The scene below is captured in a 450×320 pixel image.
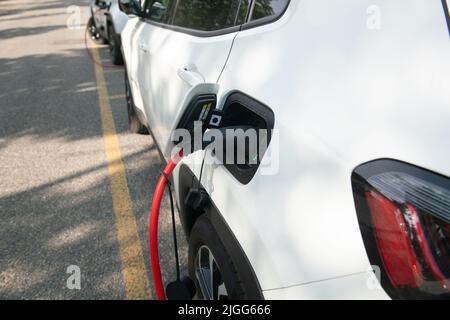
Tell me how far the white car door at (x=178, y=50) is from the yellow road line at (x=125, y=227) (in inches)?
26.8

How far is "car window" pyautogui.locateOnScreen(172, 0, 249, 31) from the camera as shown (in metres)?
1.70

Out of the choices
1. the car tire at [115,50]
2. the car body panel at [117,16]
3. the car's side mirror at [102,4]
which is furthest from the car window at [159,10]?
the car's side mirror at [102,4]

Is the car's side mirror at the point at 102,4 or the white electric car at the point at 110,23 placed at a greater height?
the car's side mirror at the point at 102,4

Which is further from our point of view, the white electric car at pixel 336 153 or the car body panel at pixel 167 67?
the car body panel at pixel 167 67

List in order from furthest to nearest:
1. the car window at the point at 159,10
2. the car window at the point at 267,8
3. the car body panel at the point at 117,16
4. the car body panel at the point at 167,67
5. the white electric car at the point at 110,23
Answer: the white electric car at the point at 110,23
the car body panel at the point at 117,16
the car window at the point at 159,10
the car body panel at the point at 167,67
the car window at the point at 267,8

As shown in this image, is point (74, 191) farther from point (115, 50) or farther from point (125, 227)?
point (115, 50)

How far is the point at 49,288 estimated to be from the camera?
222cm

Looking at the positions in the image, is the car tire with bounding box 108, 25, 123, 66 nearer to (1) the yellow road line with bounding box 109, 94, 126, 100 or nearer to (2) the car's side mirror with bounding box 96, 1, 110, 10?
(2) the car's side mirror with bounding box 96, 1, 110, 10

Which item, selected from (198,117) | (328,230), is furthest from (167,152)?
(328,230)

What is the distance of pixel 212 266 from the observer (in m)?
1.63

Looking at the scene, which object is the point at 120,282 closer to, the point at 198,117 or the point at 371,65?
the point at 198,117

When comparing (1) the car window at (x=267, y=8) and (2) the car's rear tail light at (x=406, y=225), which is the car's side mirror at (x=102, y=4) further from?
(2) the car's rear tail light at (x=406, y=225)

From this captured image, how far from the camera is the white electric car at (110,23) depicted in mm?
6155

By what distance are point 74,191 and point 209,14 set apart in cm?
201
